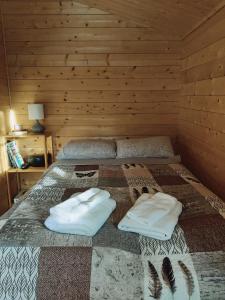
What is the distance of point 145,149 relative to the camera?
8.75 feet

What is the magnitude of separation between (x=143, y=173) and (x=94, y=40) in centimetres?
170

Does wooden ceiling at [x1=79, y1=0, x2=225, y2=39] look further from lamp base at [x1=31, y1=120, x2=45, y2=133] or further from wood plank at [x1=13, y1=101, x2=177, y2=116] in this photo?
lamp base at [x1=31, y1=120, x2=45, y2=133]

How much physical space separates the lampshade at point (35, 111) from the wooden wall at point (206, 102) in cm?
161

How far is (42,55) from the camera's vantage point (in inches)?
116

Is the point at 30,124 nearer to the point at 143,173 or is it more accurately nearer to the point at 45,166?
the point at 45,166

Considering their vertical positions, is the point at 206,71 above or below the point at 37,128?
above

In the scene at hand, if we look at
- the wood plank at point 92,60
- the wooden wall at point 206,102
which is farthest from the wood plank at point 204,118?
the wood plank at point 92,60

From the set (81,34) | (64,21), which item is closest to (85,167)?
(81,34)

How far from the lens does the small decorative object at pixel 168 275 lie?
1005 mm

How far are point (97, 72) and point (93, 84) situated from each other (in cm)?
15

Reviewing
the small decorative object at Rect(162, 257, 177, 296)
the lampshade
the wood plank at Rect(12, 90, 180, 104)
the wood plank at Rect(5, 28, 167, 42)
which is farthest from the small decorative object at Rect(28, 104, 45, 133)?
the small decorative object at Rect(162, 257, 177, 296)

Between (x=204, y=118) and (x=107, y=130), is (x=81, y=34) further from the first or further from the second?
(x=204, y=118)

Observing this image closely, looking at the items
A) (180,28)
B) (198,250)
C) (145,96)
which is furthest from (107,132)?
(198,250)

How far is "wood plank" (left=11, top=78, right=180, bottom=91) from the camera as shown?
3.01 m
